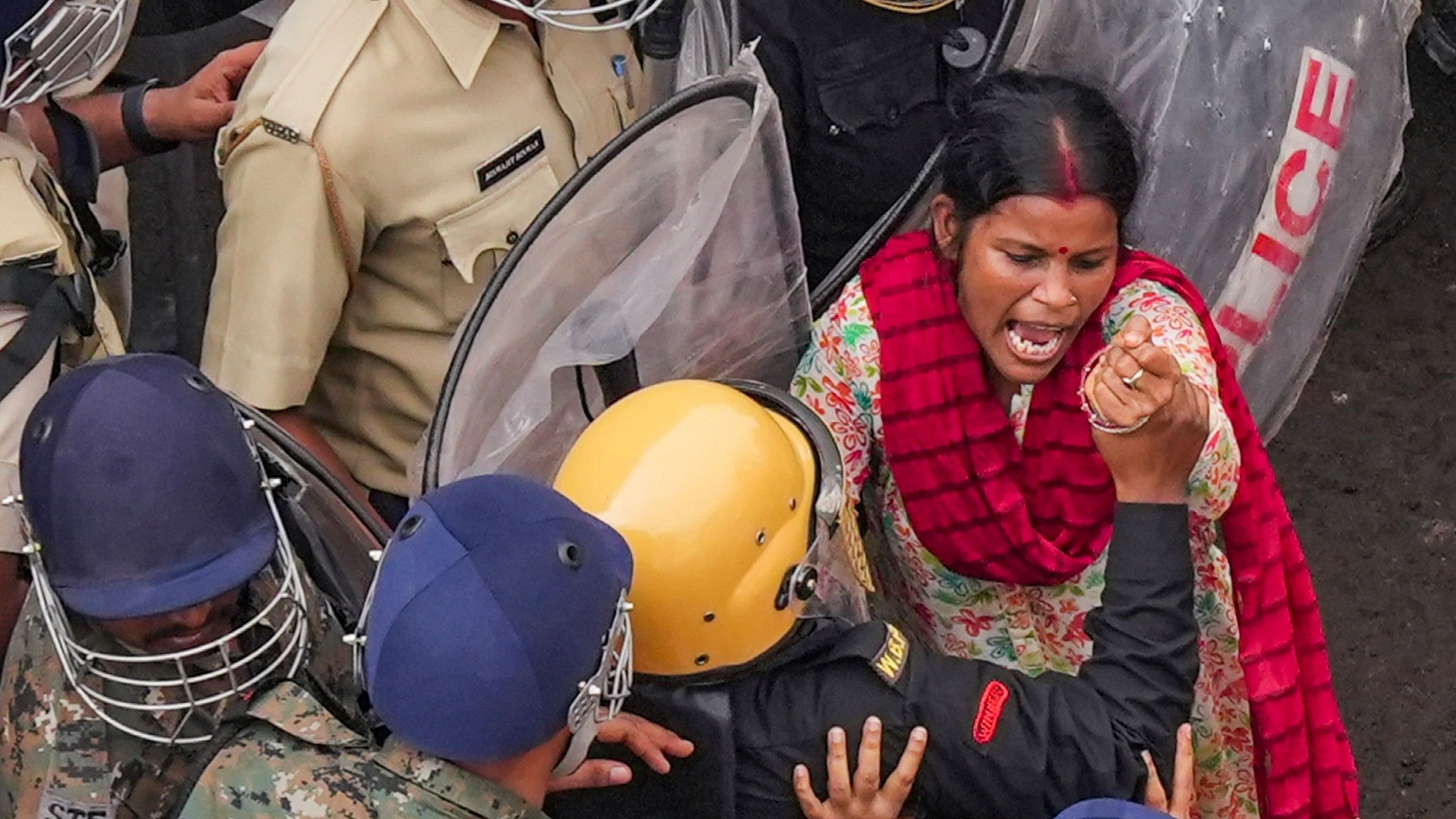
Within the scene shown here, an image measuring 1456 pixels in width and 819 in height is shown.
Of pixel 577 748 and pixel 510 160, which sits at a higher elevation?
pixel 510 160

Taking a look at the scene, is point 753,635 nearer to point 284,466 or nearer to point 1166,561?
point 1166,561

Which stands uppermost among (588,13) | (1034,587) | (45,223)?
(588,13)

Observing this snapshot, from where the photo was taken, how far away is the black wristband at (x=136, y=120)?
242 centimetres

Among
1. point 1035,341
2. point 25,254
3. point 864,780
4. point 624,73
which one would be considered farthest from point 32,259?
point 1035,341

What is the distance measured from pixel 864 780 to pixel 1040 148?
77 centimetres

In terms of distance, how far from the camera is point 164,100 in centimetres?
241

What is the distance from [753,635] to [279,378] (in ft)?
2.48

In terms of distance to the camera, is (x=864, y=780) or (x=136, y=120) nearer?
(x=864, y=780)

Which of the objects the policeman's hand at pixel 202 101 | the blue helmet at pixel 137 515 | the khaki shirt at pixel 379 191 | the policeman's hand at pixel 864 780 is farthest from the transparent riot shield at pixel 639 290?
the policeman's hand at pixel 202 101

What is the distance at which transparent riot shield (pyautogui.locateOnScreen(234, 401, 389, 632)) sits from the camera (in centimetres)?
182

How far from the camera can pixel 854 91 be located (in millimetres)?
2428

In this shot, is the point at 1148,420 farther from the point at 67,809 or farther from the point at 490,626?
the point at 67,809

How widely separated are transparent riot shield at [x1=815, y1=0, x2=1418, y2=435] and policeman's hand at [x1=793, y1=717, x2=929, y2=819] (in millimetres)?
1084

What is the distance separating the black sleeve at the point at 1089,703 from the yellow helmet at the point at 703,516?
0.18 meters
